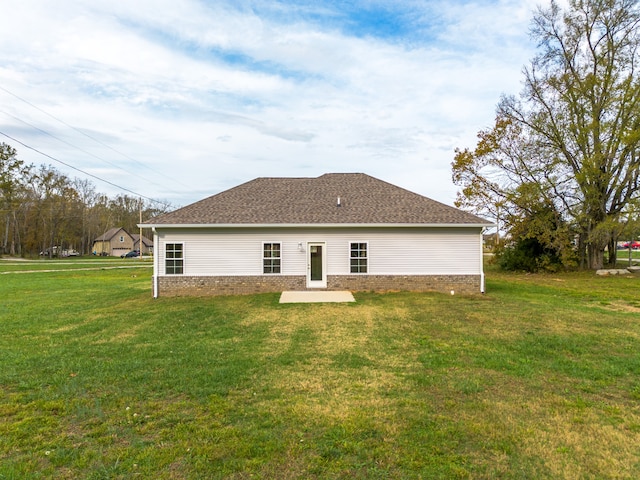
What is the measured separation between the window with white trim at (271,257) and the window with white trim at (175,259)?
300cm

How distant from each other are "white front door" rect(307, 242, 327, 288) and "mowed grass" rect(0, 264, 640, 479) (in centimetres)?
508

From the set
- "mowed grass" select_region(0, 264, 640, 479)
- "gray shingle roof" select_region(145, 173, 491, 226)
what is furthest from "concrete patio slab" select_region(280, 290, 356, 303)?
"mowed grass" select_region(0, 264, 640, 479)

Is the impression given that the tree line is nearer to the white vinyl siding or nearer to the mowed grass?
the white vinyl siding

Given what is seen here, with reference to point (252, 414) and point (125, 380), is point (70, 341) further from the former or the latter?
point (252, 414)

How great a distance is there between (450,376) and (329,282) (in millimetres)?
9344

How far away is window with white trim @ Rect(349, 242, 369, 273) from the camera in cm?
1455

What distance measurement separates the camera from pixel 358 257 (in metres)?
14.6

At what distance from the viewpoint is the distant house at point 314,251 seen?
46.3 ft

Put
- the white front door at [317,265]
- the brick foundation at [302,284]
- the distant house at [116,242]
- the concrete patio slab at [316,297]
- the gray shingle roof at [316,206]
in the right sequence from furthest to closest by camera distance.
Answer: the distant house at [116,242]
the white front door at [317,265]
the gray shingle roof at [316,206]
the brick foundation at [302,284]
the concrete patio slab at [316,297]

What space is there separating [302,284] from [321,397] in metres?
9.91

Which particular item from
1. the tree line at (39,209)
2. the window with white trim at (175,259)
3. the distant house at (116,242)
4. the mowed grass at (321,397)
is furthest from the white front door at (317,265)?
the distant house at (116,242)

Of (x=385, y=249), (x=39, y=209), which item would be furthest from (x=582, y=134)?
(x=39, y=209)

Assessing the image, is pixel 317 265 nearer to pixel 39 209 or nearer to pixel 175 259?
pixel 175 259

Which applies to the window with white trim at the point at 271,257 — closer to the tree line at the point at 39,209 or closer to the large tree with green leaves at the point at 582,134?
the large tree with green leaves at the point at 582,134
